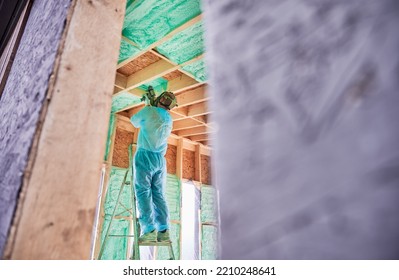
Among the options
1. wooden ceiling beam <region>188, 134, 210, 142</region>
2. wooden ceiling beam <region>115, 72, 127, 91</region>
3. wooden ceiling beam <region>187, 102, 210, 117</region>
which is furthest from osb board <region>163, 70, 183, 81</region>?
wooden ceiling beam <region>188, 134, 210, 142</region>

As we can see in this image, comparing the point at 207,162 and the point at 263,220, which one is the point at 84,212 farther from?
the point at 207,162

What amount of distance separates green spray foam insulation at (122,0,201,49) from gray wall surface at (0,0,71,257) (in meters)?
1.18

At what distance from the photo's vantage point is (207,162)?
6551 millimetres

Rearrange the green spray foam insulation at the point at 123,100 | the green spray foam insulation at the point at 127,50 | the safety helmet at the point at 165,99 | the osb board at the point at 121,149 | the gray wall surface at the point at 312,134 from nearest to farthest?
the gray wall surface at the point at 312,134 < the green spray foam insulation at the point at 127,50 < the safety helmet at the point at 165,99 < the green spray foam insulation at the point at 123,100 < the osb board at the point at 121,149

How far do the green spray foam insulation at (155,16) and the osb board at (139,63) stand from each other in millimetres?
567

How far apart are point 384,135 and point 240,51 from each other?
249 mm

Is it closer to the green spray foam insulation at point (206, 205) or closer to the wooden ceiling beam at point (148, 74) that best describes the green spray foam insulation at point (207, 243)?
the green spray foam insulation at point (206, 205)

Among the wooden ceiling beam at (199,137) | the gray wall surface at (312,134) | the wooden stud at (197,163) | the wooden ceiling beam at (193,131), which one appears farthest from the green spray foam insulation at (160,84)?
the gray wall surface at (312,134)

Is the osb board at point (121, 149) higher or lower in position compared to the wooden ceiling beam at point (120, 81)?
lower

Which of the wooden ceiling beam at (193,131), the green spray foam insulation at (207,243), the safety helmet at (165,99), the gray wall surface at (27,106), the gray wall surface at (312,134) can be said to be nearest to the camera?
the gray wall surface at (312,134)

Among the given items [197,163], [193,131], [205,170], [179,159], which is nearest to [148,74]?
[193,131]

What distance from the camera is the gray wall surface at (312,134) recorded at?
0.79 ft

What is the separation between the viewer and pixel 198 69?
→ 123 inches

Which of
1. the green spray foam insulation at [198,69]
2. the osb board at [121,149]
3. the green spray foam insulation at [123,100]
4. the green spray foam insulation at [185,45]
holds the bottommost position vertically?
the osb board at [121,149]
